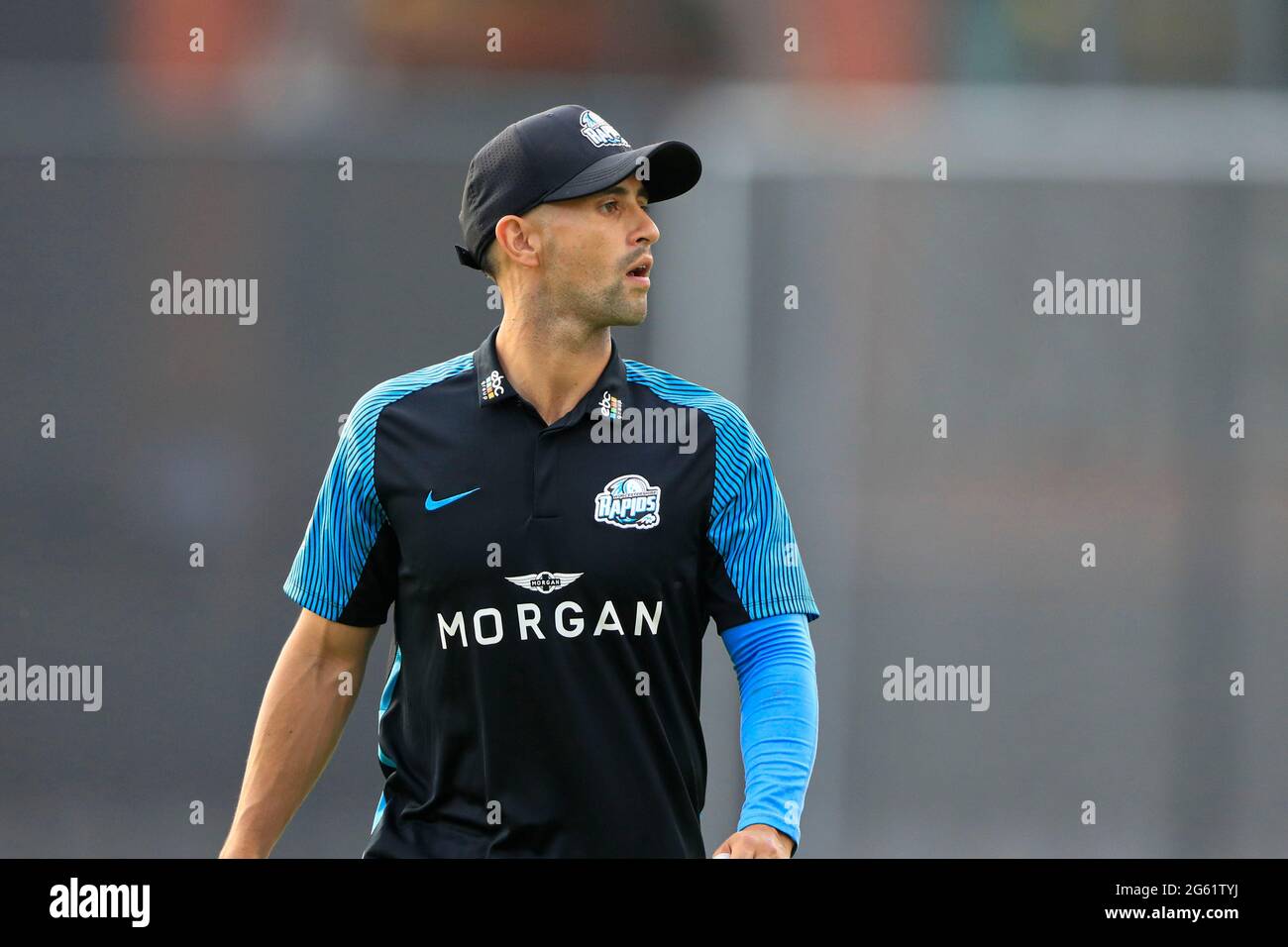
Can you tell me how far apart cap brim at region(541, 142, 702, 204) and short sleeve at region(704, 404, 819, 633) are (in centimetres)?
50

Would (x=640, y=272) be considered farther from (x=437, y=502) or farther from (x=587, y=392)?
(x=437, y=502)

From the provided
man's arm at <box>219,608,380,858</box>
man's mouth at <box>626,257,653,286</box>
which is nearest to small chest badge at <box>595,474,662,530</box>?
man's mouth at <box>626,257,653,286</box>

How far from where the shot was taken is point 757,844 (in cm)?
257

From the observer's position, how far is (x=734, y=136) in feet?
18.0

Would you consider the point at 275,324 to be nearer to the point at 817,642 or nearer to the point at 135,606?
the point at 135,606

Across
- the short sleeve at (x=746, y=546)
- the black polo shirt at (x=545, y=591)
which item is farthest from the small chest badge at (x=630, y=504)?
the short sleeve at (x=746, y=546)

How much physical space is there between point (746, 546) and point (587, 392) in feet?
1.39

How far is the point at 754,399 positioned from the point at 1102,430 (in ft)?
4.37

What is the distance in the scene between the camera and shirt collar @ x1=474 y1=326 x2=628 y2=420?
2.83 meters

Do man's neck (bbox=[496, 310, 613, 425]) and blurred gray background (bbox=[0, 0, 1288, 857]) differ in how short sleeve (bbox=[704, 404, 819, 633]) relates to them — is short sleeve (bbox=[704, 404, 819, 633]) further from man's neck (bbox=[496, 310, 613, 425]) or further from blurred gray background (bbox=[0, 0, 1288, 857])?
blurred gray background (bbox=[0, 0, 1288, 857])

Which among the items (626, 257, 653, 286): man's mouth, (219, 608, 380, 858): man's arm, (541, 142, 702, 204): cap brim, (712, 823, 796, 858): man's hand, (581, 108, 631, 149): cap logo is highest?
(581, 108, 631, 149): cap logo

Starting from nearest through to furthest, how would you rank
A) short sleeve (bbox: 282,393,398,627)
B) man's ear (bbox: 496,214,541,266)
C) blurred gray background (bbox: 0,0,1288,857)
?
short sleeve (bbox: 282,393,398,627)
man's ear (bbox: 496,214,541,266)
blurred gray background (bbox: 0,0,1288,857)
